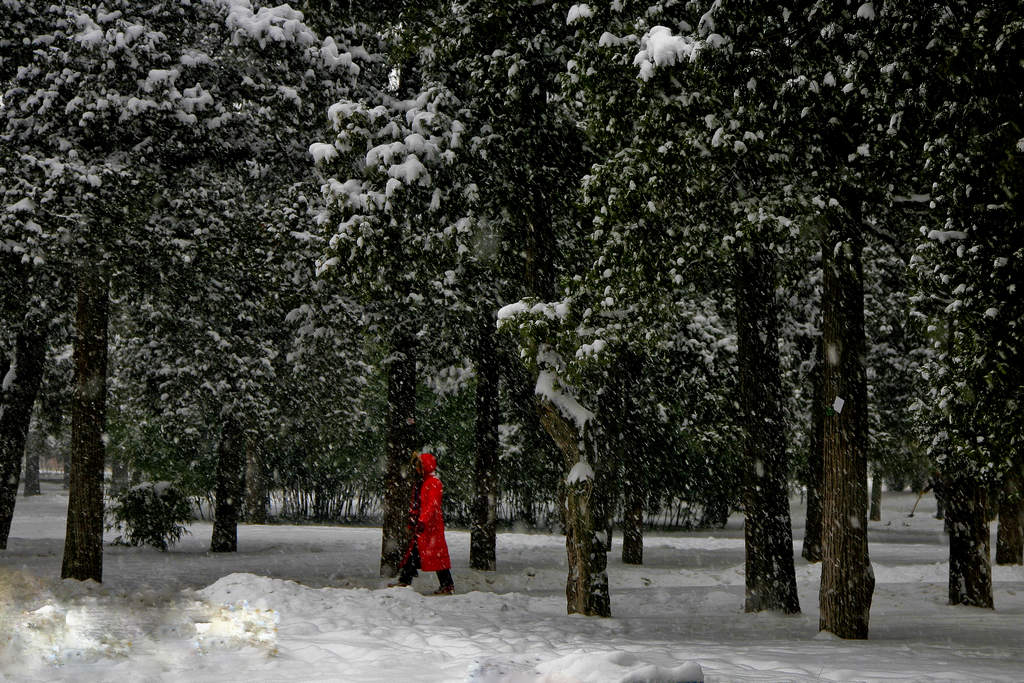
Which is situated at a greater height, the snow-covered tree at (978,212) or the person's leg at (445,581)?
the snow-covered tree at (978,212)

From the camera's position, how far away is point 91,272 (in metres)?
11.8

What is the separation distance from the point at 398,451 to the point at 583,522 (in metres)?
4.97

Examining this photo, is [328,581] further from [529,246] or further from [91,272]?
[529,246]

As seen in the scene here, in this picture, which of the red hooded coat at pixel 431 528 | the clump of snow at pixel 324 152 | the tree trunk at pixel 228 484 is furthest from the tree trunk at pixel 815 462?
the tree trunk at pixel 228 484

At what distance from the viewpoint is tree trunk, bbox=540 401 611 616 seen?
973 cm

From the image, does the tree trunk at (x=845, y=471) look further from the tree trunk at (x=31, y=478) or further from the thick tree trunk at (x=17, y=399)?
the tree trunk at (x=31, y=478)

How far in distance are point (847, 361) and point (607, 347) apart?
7.44 feet

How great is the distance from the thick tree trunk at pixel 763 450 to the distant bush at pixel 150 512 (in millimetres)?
13573

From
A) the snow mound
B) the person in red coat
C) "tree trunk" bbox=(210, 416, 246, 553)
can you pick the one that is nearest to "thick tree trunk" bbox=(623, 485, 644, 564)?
the person in red coat

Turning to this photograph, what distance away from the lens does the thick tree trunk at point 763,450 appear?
440 inches

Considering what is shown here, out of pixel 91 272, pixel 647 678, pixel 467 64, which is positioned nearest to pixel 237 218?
pixel 91 272

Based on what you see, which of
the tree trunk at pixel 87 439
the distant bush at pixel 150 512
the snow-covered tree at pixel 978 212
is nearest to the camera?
the snow-covered tree at pixel 978 212

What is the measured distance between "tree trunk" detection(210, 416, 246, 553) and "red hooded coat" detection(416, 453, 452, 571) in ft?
28.2

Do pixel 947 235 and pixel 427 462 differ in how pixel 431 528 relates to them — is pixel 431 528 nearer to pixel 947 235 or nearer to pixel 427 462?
pixel 427 462
